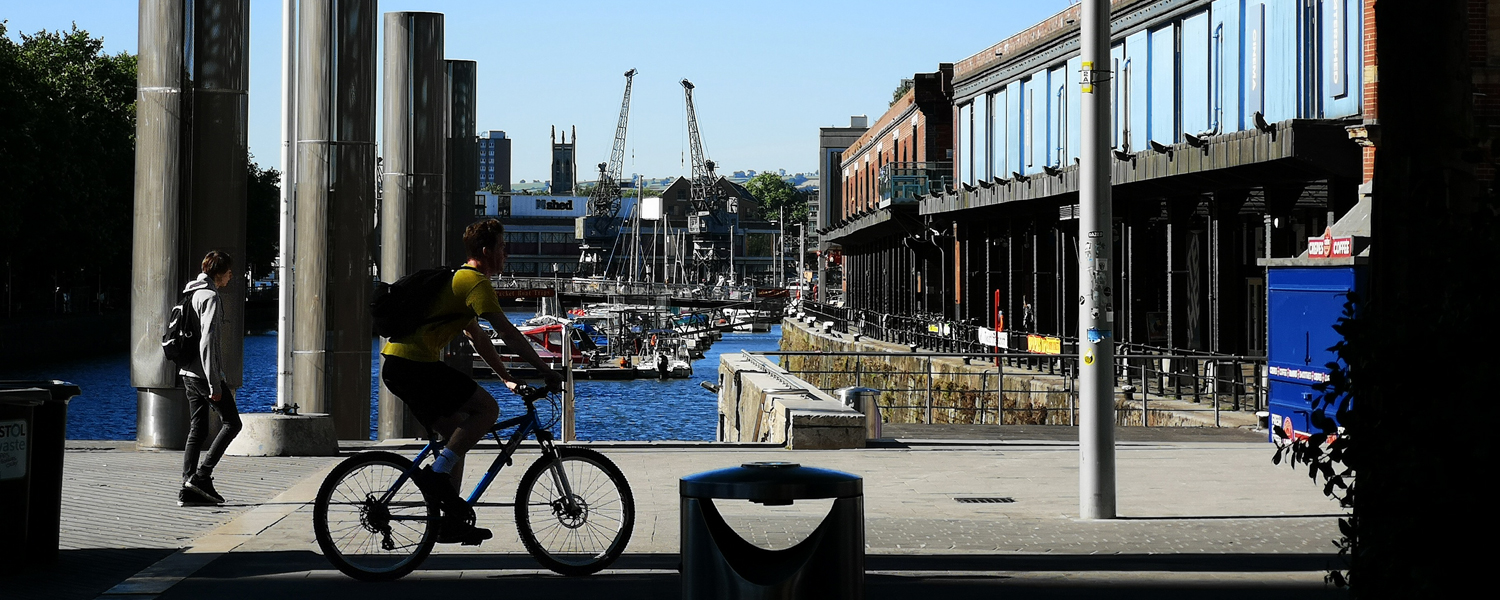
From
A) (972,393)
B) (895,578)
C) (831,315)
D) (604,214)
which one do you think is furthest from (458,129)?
(604,214)

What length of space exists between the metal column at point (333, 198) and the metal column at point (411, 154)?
2.98 meters

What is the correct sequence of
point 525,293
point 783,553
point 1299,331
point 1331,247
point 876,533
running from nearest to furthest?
point 783,553
point 876,533
point 1331,247
point 1299,331
point 525,293

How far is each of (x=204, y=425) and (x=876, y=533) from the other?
15.3 feet

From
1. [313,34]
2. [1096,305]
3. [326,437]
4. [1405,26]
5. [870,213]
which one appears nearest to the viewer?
[1405,26]

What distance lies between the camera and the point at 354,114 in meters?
17.1

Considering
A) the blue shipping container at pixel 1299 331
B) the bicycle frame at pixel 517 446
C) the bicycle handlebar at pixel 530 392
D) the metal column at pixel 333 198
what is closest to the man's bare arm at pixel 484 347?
the bicycle handlebar at pixel 530 392

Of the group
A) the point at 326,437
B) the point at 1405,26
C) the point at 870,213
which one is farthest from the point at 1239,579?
the point at 870,213

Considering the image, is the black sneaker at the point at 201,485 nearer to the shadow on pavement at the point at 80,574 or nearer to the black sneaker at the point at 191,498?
the black sneaker at the point at 191,498

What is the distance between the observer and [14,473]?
296 inches

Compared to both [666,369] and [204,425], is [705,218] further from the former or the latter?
[204,425]

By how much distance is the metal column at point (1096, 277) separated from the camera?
31.4 feet

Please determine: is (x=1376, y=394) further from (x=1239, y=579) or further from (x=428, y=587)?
(x=428, y=587)

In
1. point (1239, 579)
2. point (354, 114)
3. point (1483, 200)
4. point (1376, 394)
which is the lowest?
point (1239, 579)

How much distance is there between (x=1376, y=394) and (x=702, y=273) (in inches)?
7524
